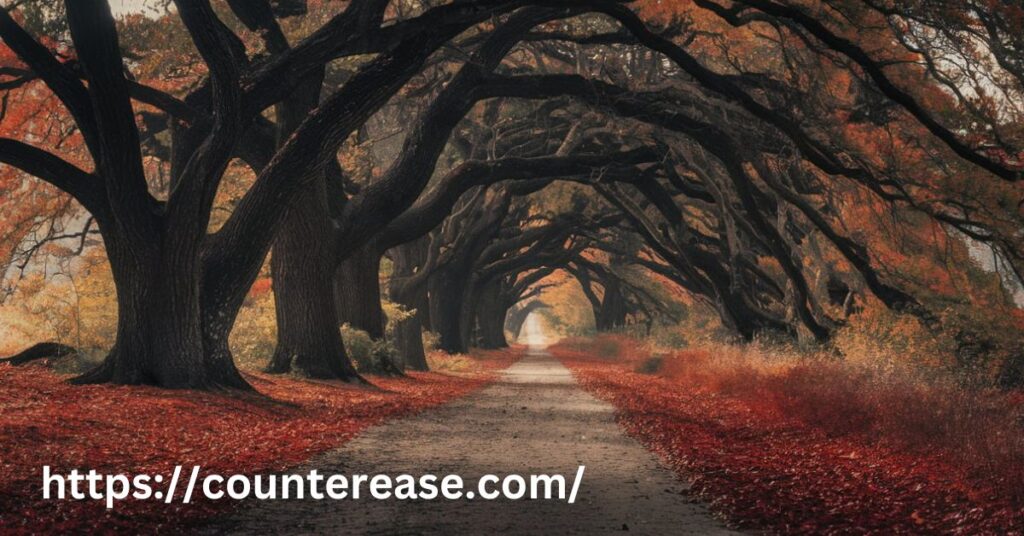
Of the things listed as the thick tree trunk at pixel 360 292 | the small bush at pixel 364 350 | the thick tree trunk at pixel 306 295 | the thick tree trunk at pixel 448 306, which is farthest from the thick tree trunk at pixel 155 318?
the thick tree trunk at pixel 448 306

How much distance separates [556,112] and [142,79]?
43.6ft

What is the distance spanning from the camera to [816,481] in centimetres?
972

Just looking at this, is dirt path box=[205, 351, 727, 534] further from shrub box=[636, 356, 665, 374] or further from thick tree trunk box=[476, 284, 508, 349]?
thick tree trunk box=[476, 284, 508, 349]

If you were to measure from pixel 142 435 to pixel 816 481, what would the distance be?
24.0 ft

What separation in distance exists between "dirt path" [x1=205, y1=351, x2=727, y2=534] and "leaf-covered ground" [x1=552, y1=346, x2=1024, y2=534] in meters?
0.42

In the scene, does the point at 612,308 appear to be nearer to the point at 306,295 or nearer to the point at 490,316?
the point at 490,316

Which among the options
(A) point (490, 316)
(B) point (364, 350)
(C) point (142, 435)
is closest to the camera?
(C) point (142, 435)

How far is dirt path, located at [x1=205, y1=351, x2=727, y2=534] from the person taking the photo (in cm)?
738

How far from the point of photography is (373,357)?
84.9 ft

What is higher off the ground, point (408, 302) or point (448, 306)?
point (408, 302)

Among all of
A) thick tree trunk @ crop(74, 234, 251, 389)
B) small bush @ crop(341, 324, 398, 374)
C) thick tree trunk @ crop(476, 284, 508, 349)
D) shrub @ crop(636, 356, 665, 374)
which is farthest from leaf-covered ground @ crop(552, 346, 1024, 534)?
thick tree trunk @ crop(476, 284, 508, 349)

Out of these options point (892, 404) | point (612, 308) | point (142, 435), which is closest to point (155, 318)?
point (142, 435)

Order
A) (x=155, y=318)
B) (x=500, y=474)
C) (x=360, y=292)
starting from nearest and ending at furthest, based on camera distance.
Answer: (x=500, y=474), (x=155, y=318), (x=360, y=292)

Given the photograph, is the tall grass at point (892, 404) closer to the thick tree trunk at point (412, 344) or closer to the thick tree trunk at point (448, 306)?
the thick tree trunk at point (412, 344)
